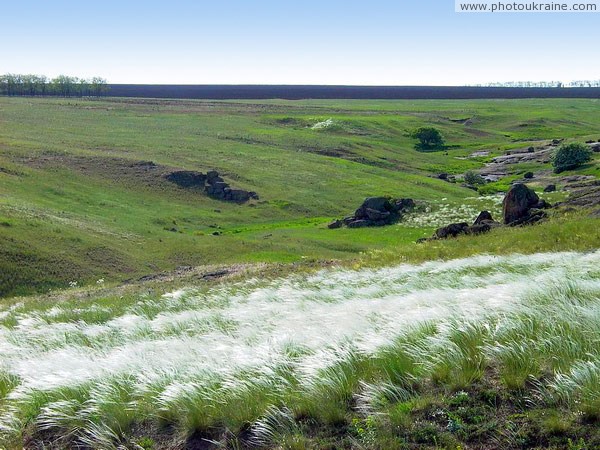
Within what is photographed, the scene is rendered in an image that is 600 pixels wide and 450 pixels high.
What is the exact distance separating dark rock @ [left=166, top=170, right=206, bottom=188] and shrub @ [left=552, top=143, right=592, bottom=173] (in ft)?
164

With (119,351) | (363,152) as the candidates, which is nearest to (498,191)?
(363,152)

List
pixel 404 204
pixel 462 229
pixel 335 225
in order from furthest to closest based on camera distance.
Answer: pixel 404 204
pixel 335 225
pixel 462 229

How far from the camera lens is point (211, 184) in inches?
3179

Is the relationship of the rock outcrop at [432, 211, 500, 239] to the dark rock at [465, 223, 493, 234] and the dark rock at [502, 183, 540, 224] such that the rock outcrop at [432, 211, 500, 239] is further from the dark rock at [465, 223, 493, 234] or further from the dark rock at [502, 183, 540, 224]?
the dark rock at [502, 183, 540, 224]

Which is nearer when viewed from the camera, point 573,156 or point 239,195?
point 239,195

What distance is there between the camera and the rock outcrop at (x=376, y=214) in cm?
6366

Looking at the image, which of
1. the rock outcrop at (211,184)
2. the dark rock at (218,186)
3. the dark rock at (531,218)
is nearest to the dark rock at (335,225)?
the rock outcrop at (211,184)

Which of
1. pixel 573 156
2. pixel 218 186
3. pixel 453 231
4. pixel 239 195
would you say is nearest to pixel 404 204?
pixel 239 195

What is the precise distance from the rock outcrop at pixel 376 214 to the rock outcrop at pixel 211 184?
1716 cm

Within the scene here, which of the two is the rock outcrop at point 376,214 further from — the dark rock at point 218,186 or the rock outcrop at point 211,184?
the dark rock at point 218,186

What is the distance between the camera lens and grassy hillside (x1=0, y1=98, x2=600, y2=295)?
48.2 m

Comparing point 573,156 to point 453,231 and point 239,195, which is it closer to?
point 239,195

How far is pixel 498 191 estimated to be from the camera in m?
84.8

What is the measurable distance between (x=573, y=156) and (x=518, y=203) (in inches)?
2342
